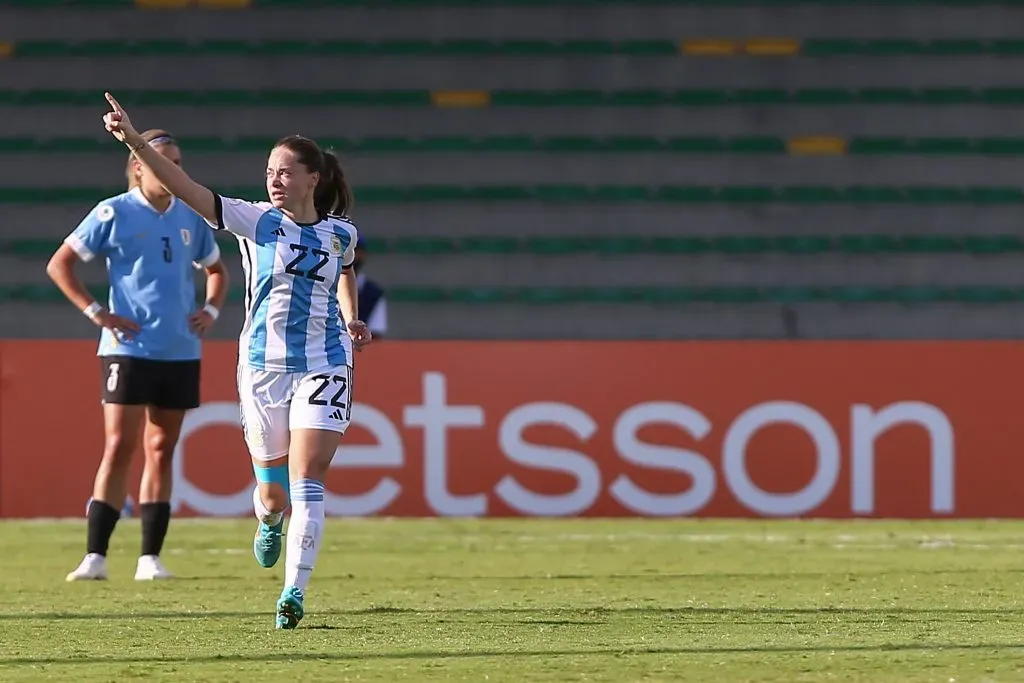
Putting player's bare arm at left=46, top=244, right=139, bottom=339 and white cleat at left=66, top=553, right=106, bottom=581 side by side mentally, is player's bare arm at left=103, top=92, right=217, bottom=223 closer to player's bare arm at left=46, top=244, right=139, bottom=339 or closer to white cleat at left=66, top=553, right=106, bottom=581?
Answer: player's bare arm at left=46, top=244, right=139, bottom=339

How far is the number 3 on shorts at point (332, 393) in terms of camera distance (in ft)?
20.0

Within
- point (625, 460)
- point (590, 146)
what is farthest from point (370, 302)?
point (590, 146)

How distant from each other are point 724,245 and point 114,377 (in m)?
7.32

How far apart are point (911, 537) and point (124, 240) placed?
173 inches

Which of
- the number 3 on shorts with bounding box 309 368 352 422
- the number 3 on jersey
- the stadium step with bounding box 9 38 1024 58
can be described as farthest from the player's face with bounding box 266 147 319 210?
the stadium step with bounding box 9 38 1024 58

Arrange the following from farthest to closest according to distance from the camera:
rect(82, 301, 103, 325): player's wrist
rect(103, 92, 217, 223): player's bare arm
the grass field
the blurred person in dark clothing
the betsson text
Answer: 1. the blurred person in dark clothing
2. the betsson text
3. rect(82, 301, 103, 325): player's wrist
4. rect(103, 92, 217, 223): player's bare arm
5. the grass field

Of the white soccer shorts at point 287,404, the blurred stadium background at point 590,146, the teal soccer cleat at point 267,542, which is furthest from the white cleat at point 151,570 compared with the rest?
the blurred stadium background at point 590,146

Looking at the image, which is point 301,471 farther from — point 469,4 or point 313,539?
point 469,4

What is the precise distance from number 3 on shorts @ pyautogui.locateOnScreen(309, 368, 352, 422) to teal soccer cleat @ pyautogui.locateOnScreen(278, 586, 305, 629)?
0.59 metres

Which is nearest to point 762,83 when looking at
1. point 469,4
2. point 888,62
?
point 888,62

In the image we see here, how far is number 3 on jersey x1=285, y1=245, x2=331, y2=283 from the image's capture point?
20.1ft

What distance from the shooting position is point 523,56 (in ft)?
49.1

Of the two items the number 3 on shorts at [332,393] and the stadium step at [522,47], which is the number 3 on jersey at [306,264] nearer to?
the number 3 on shorts at [332,393]

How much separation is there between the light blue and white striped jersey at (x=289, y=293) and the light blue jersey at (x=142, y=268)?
1869 mm
